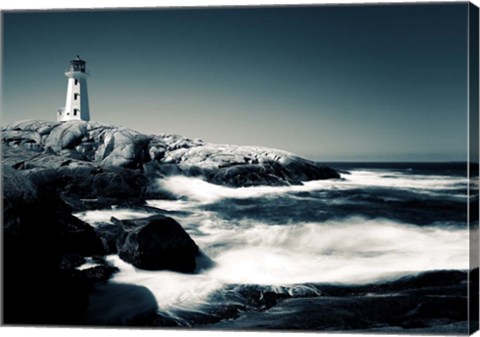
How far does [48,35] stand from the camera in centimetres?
884

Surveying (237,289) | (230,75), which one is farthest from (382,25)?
(237,289)

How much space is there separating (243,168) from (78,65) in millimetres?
2320

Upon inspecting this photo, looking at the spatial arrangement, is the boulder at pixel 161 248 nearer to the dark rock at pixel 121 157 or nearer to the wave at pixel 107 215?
the wave at pixel 107 215

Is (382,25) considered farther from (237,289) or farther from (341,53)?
(237,289)

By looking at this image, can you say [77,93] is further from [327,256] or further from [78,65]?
[327,256]

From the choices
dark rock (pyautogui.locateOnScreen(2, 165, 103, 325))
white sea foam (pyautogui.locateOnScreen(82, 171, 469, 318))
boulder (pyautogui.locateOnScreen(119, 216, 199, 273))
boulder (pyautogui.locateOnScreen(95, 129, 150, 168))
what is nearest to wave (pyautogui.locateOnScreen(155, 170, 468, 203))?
white sea foam (pyautogui.locateOnScreen(82, 171, 469, 318))

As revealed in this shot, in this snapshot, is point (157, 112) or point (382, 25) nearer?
point (382, 25)

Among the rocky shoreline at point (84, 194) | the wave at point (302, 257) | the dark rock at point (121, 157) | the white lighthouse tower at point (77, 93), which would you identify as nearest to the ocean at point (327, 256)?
the wave at point (302, 257)

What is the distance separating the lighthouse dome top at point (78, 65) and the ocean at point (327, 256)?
1.72m

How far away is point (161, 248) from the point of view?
27.4 ft

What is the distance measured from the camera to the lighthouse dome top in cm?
873

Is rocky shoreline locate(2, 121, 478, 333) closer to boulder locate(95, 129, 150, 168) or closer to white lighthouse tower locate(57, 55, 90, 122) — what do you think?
boulder locate(95, 129, 150, 168)

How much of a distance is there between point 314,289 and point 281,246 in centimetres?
62

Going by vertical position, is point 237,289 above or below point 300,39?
below
